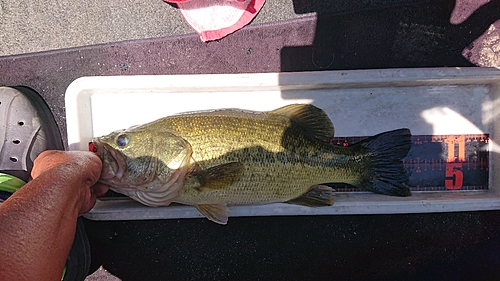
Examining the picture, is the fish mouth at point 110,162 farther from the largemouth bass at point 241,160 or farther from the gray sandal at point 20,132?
the gray sandal at point 20,132

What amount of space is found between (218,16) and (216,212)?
119cm

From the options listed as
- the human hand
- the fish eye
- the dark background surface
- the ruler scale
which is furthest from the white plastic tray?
the fish eye

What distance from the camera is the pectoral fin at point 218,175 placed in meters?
1.66

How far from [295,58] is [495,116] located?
1239mm

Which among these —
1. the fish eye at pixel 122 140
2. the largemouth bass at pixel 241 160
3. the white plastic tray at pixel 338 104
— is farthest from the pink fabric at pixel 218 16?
the fish eye at pixel 122 140

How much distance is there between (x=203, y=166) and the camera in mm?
1695

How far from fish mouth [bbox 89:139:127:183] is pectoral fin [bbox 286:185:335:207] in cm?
86

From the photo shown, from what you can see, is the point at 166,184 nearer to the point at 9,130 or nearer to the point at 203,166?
the point at 203,166

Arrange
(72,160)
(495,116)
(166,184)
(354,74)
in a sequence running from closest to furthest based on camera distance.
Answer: (72,160), (166,184), (354,74), (495,116)

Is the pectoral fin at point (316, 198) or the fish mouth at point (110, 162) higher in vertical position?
the fish mouth at point (110, 162)

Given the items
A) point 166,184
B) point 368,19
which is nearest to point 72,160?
point 166,184

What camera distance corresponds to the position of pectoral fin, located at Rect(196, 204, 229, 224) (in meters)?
1.79

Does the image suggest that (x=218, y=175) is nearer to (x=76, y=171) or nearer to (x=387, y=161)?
(x=76, y=171)

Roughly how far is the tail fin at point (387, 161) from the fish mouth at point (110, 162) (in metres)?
1.16
